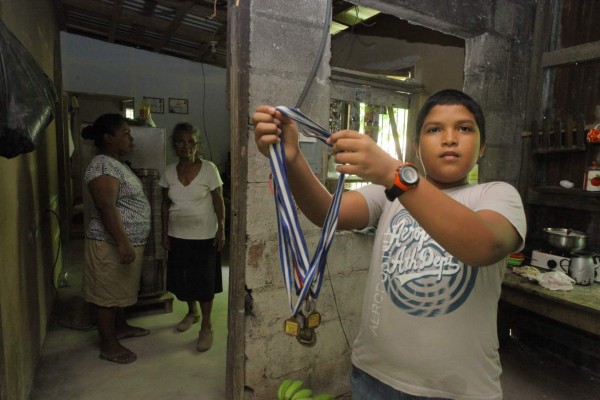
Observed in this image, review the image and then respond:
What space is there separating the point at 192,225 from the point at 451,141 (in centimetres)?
285

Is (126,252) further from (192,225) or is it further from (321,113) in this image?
(321,113)

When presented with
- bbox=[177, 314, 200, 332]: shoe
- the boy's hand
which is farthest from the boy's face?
bbox=[177, 314, 200, 332]: shoe

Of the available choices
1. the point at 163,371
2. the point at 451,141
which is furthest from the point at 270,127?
the point at 163,371

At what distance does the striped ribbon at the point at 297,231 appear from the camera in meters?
1.17

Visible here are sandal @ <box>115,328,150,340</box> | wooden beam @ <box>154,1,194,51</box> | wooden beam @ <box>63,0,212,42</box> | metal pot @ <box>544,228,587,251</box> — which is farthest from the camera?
wooden beam @ <box>63,0,212,42</box>

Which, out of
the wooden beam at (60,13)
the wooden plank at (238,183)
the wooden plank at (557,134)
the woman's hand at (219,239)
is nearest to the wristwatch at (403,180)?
the wooden plank at (238,183)

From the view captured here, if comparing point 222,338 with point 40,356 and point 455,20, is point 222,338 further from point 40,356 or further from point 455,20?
point 455,20

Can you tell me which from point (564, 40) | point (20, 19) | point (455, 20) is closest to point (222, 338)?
point (20, 19)

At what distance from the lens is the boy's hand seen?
3.79ft

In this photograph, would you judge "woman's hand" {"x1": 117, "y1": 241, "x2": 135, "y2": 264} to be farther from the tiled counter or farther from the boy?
the tiled counter

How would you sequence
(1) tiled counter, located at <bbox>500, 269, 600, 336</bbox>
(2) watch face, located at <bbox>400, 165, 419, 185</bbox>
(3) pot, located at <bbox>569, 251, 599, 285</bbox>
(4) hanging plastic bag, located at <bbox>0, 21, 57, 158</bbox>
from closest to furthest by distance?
(2) watch face, located at <bbox>400, 165, 419, 185</bbox>
(4) hanging plastic bag, located at <bbox>0, 21, 57, 158</bbox>
(1) tiled counter, located at <bbox>500, 269, 600, 336</bbox>
(3) pot, located at <bbox>569, 251, 599, 285</bbox>

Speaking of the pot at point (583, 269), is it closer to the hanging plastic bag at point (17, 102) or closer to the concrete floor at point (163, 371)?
the concrete floor at point (163, 371)

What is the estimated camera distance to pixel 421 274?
4.00 ft

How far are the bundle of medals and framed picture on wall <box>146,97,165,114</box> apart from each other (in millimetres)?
8360
